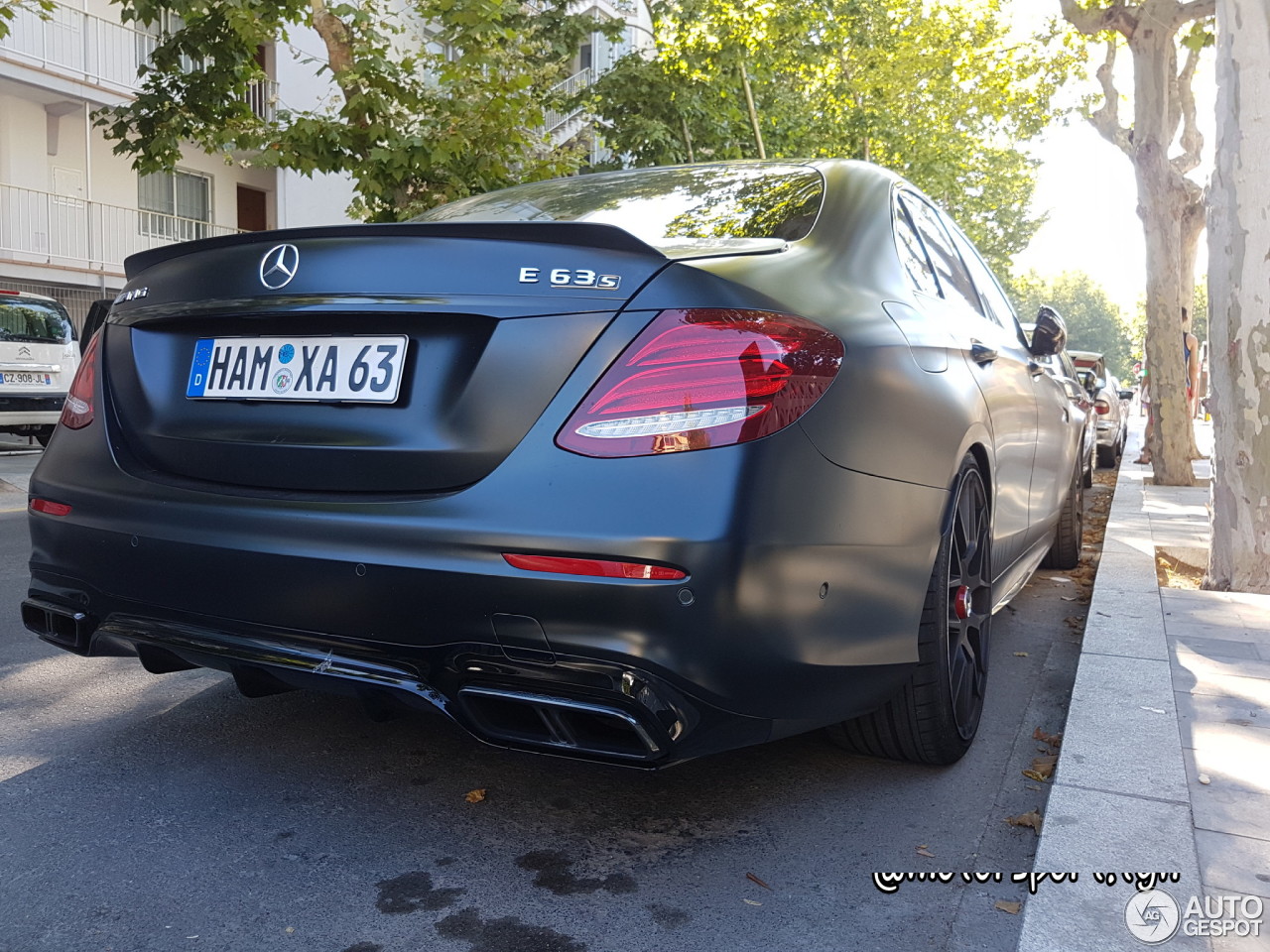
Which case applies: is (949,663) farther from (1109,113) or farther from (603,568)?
(1109,113)

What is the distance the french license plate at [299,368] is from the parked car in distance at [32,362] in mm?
11758

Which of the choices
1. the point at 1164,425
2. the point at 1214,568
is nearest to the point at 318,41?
the point at 1164,425

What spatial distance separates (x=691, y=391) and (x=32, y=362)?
13350 mm

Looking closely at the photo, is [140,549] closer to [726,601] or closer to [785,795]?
[726,601]

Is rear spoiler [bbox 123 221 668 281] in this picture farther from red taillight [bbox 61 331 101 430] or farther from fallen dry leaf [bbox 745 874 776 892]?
fallen dry leaf [bbox 745 874 776 892]

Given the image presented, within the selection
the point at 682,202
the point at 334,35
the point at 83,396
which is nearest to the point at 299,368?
the point at 83,396

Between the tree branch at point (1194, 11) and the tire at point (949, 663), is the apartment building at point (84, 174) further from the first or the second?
the tire at point (949, 663)

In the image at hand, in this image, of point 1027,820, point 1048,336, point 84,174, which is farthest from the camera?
point 84,174

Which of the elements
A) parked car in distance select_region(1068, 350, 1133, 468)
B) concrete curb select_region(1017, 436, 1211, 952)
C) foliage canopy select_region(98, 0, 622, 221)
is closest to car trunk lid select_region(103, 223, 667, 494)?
concrete curb select_region(1017, 436, 1211, 952)

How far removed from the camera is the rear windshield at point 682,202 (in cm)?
284

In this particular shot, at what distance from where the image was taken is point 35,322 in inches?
552

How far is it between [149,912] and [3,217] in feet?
65.8

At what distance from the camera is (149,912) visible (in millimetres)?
2283

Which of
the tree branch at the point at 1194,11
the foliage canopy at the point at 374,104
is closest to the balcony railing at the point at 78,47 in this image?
the foliage canopy at the point at 374,104
